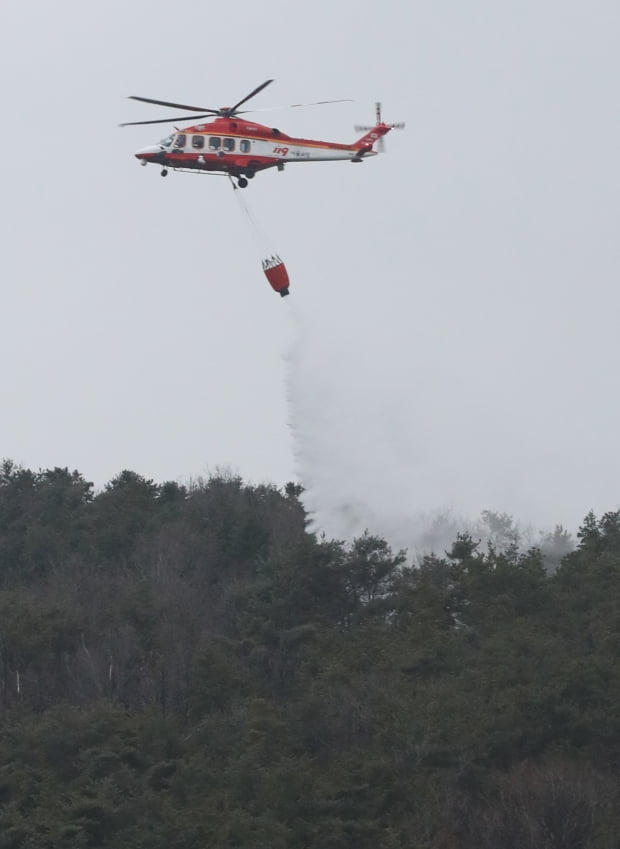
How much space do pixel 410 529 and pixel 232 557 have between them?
762cm

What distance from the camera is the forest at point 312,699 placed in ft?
103

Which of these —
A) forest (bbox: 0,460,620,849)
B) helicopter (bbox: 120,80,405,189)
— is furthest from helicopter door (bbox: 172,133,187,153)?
forest (bbox: 0,460,620,849)

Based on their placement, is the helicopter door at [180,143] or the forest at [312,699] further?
the helicopter door at [180,143]

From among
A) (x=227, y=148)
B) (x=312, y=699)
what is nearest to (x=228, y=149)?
(x=227, y=148)

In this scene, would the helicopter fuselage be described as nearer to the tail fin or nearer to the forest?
the tail fin

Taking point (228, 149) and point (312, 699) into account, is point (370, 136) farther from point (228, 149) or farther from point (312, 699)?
point (312, 699)

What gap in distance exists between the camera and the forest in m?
31.5

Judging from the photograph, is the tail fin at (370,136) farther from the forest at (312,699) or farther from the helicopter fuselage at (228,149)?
the forest at (312,699)

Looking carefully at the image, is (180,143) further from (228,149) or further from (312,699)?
(312,699)

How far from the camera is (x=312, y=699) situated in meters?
36.8

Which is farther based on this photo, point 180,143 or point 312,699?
point 180,143

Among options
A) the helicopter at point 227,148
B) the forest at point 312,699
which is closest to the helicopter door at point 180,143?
the helicopter at point 227,148

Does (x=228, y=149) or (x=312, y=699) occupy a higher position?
(x=228, y=149)

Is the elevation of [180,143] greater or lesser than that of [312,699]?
greater
